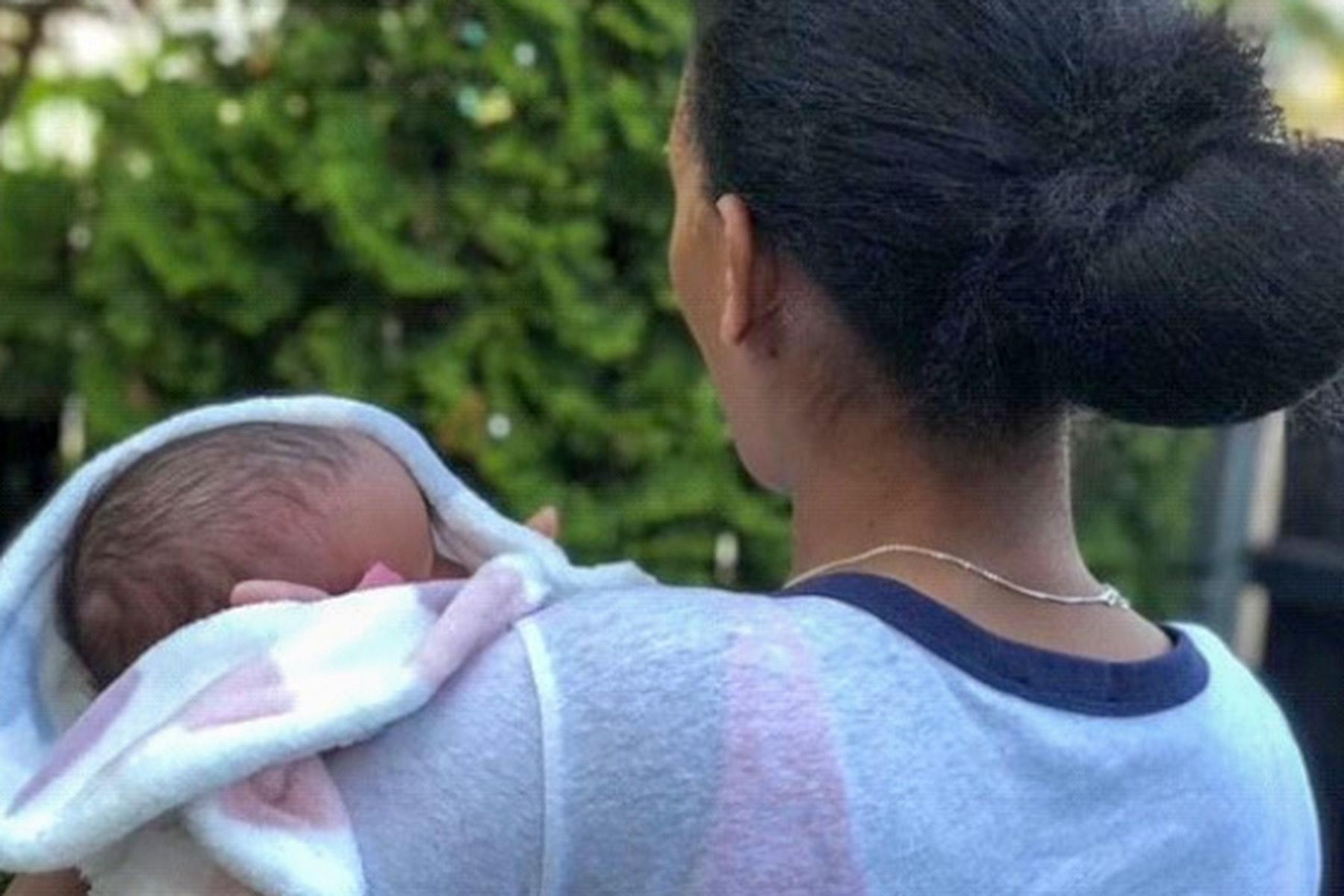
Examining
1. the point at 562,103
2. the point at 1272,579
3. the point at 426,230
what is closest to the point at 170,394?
the point at 426,230

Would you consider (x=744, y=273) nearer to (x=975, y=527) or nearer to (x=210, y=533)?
(x=975, y=527)

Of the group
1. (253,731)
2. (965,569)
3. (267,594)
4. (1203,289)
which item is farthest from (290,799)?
(1203,289)

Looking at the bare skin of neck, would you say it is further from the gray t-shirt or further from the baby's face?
the baby's face

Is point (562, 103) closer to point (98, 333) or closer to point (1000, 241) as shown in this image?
point (98, 333)

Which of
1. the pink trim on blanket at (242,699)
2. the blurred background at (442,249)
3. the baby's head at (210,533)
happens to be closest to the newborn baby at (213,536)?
the baby's head at (210,533)

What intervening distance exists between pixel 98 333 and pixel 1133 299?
2.46 metres

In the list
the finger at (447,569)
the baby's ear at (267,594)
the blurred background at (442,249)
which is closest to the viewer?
the baby's ear at (267,594)

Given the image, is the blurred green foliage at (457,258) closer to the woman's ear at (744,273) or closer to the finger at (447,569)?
the finger at (447,569)

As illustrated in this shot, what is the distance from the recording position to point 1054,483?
1363mm

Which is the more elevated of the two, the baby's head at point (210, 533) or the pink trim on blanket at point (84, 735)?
the baby's head at point (210, 533)

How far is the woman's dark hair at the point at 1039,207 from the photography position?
1253 millimetres

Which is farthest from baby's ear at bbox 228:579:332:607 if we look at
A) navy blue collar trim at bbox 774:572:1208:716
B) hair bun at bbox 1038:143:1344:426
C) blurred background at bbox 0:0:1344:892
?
blurred background at bbox 0:0:1344:892

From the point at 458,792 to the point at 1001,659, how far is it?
0.30 m

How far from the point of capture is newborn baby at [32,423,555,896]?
4.47 ft
